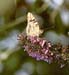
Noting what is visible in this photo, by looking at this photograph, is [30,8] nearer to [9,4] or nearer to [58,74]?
[9,4]

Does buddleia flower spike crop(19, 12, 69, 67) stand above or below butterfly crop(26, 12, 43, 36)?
below

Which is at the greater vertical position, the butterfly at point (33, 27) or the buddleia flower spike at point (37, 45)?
the butterfly at point (33, 27)

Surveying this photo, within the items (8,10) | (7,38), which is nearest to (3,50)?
(7,38)

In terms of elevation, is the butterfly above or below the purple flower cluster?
above
